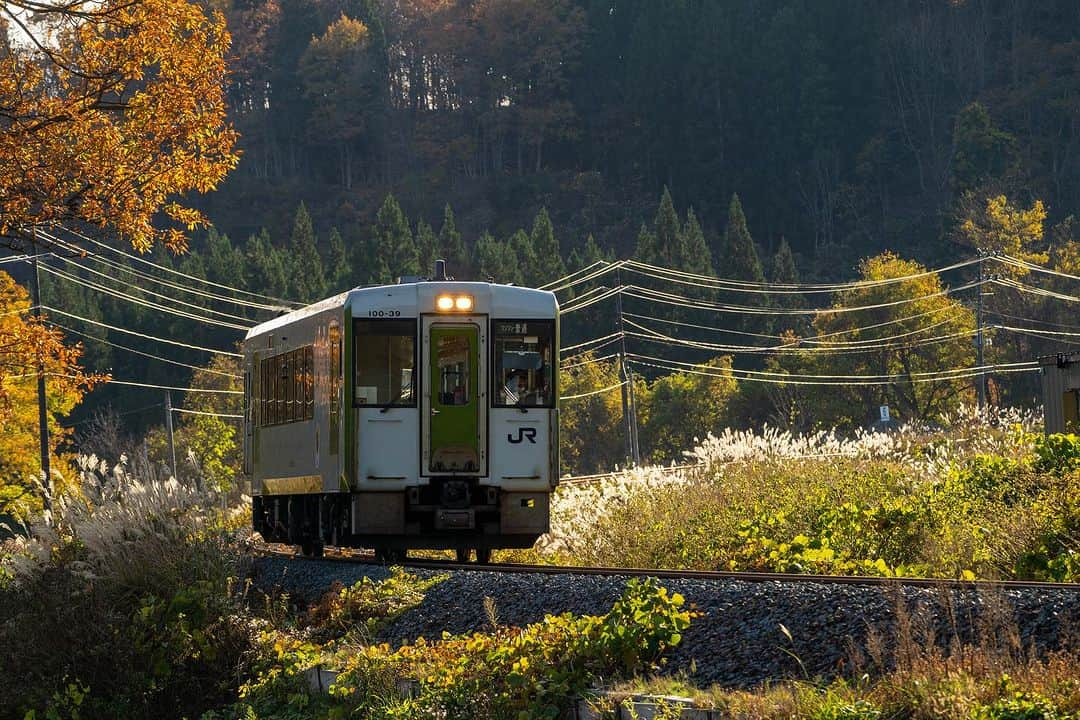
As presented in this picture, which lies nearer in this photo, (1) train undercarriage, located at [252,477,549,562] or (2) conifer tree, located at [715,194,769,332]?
(1) train undercarriage, located at [252,477,549,562]

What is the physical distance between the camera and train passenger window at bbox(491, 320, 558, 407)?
17.8 m

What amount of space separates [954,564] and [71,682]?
7.29m

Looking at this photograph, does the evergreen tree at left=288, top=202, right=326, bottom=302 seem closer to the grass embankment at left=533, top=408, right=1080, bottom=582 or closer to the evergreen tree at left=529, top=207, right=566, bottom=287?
the evergreen tree at left=529, top=207, right=566, bottom=287

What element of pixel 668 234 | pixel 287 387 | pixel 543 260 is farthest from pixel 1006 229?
pixel 287 387

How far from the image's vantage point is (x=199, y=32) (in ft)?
60.6

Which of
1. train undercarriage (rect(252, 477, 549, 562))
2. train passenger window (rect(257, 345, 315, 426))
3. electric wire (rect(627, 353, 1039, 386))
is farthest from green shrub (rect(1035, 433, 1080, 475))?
electric wire (rect(627, 353, 1039, 386))

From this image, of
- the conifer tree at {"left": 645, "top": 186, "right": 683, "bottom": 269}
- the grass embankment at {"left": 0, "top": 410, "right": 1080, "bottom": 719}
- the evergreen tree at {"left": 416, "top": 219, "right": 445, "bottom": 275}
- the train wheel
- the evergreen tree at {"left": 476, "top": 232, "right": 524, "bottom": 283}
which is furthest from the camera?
the evergreen tree at {"left": 416, "top": 219, "right": 445, "bottom": 275}

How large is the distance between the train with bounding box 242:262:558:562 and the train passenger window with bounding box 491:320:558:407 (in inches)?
0.4

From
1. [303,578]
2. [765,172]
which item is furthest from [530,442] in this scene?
[765,172]

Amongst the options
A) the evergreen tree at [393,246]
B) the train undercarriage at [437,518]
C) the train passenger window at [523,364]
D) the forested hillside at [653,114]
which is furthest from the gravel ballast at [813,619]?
the forested hillside at [653,114]

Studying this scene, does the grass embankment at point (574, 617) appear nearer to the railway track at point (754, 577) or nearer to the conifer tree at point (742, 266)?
the railway track at point (754, 577)

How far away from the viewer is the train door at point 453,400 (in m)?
17.6

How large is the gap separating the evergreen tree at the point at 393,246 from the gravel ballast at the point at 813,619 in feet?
311

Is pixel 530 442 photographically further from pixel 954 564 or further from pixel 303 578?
pixel 954 564
